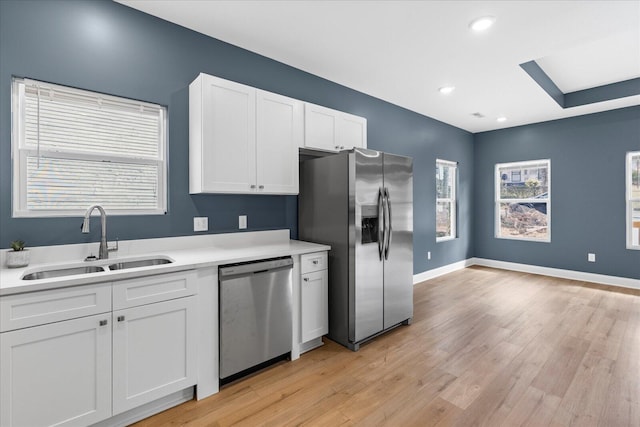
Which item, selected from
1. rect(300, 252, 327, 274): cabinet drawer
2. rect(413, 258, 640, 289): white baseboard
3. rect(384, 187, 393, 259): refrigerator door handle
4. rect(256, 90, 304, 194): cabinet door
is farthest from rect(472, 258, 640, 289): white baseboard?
rect(256, 90, 304, 194): cabinet door

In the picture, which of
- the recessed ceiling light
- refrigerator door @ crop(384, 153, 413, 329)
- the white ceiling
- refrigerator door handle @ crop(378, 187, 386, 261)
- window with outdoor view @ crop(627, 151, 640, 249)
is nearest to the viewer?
the white ceiling

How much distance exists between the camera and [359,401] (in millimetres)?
2055

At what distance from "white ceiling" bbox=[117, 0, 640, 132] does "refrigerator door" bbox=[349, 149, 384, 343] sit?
3.55ft

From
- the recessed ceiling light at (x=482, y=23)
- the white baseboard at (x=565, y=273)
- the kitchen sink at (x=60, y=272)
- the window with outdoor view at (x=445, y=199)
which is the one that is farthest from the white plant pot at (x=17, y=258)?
the white baseboard at (x=565, y=273)

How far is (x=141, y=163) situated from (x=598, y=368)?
13.3ft

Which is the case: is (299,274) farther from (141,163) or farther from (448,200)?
(448,200)

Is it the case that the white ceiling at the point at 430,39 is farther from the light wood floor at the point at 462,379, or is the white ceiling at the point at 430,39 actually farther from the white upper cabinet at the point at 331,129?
the light wood floor at the point at 462,379

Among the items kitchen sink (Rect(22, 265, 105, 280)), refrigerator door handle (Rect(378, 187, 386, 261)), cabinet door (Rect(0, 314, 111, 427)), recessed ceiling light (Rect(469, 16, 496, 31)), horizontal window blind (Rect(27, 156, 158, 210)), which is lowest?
cabinet door (Rect(0, 314, 111, 427))

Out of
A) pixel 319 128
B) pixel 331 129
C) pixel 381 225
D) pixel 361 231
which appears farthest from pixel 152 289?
pixel 331 129

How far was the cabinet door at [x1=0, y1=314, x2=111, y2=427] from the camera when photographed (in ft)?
4.84

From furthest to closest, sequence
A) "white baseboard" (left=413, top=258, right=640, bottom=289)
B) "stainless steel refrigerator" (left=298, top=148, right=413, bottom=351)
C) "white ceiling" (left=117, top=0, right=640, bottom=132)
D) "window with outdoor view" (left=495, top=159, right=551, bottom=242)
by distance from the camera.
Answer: "window with outdoor view" (left=495, top=159, right=551, bottom=242) → "white baseboard" (left=413, top=258, right=640, bottom=289) → "stainless steel refrigerator" (left=298, top=148, right=413, bottom=351) → "white ceiling" (left=117, top=0, right=640, bottom=132)

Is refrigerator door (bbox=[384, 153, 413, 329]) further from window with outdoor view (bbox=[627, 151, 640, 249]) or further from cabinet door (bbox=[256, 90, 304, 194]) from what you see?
window with outdoor view (bbox=[627, 151, 640, 249])

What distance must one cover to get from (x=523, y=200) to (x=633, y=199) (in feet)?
4.80

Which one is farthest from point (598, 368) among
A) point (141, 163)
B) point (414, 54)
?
point (141, 163)
